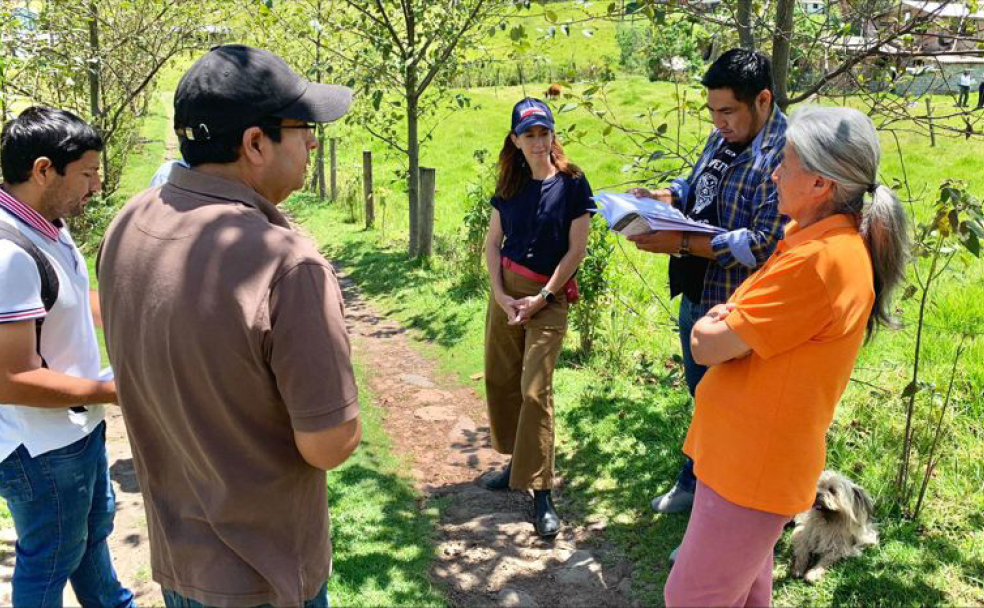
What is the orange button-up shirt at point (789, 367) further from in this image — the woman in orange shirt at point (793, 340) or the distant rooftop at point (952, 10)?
the distant rooftop at point (952, 10)

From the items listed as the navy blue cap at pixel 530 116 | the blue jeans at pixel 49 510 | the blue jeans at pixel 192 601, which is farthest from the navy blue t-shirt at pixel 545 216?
the blue jeans at pixel 192 601

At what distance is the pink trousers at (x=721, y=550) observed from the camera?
2.42 m

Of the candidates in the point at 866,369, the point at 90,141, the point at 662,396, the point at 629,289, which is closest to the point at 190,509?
the point at 90,141

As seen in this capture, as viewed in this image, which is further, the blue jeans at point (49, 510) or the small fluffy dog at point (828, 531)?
the small fluffy dog at point (828, 531)

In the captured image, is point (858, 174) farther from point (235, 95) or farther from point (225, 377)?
point (225, 377)

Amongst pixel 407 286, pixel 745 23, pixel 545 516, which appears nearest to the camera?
pixel 545 516

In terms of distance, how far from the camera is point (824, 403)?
234 centimetres

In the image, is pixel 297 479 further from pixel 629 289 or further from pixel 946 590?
pixel 629 289

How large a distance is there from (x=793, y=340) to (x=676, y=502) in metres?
2.02

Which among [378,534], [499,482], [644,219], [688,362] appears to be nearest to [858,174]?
[644,219]

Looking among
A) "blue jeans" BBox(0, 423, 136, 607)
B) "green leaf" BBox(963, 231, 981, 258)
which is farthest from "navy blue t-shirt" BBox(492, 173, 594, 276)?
"blue jeans" BBox(0, 423, 136, 607)

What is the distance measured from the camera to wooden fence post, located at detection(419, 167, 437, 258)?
923 cm

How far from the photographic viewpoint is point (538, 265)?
4.05 m

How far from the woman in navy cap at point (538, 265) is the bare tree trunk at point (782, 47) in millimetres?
1303
